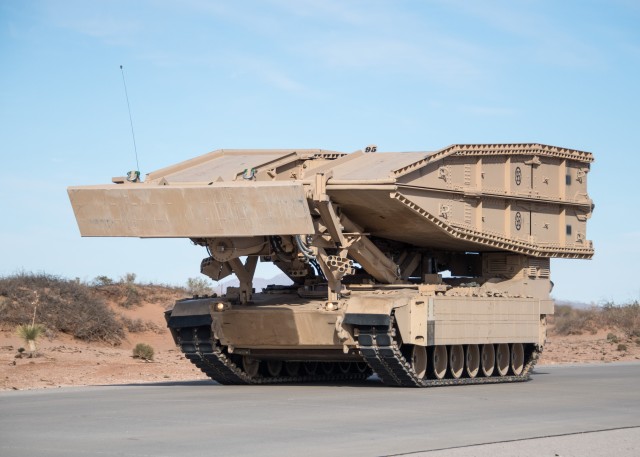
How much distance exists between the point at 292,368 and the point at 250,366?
4.94 ft

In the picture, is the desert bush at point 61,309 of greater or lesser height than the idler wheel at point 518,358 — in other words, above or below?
above

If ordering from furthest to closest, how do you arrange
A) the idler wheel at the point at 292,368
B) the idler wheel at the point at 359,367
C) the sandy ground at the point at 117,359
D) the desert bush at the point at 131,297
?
the desert bush at the point at 131,297 → the idler wheel at the point at 359,367 → the sandy ground at the point at 117,359 → the idler wheel at the point at 292,368

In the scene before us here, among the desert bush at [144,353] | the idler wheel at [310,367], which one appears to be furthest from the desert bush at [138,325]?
the idler wheel at [310,367]

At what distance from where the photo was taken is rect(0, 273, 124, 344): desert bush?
37750mm

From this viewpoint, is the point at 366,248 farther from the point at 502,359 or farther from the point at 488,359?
the point at 502,359

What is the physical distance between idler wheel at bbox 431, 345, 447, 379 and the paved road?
70 cm

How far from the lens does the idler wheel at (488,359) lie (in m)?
23.7

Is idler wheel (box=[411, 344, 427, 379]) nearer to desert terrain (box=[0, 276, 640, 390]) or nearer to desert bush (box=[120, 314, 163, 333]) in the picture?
desert terrain (box=[0, 276, 640, 390])

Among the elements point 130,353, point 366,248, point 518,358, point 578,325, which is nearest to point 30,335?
point 130,353

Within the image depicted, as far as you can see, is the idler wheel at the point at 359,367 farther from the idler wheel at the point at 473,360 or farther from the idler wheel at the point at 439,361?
the idler wheel at the point at 439,361

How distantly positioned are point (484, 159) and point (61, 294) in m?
21.4

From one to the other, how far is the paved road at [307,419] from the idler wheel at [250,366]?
1168 millimetres

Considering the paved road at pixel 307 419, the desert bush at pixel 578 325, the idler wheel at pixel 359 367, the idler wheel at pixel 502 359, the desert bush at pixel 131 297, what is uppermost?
the desert bush at pixel 131 297

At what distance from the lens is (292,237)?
21594 mm
